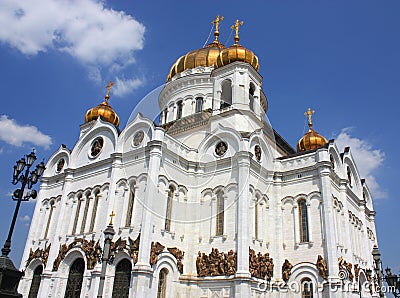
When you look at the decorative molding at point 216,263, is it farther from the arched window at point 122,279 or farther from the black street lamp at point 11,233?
the black street lamp at point 11,233

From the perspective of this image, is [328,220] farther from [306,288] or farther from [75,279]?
[75,279]

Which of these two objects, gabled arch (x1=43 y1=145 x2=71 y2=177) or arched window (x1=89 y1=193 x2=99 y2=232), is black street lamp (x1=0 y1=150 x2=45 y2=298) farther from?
gabled arch (x1=43 y1=145 x2=71 y2=177)

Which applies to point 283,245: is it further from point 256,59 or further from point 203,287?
point 256,59

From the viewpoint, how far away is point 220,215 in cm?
1962

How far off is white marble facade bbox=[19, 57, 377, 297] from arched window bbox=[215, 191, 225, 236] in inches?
2.1

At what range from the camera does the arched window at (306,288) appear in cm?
1831

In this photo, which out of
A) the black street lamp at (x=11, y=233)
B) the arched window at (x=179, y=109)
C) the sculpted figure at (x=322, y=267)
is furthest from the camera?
the arched window at (x=179, y=109)

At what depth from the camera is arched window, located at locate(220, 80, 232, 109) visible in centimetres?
2409

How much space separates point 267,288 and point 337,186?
731 cm

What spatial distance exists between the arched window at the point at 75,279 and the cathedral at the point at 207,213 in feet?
0.18

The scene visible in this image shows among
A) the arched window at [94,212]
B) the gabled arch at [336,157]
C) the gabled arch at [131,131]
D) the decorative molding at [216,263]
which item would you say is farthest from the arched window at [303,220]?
the arched window at [94,212]

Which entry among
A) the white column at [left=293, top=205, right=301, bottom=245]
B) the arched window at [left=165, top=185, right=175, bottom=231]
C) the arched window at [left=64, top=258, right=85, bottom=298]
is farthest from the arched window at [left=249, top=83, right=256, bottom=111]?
the arched window at [left=64, top=258, right=85, bottom=298]

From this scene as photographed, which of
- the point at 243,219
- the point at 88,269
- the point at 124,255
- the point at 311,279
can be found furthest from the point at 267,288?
the point at 88,269

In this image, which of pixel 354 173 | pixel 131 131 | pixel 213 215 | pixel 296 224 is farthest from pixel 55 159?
pixel 354 173
